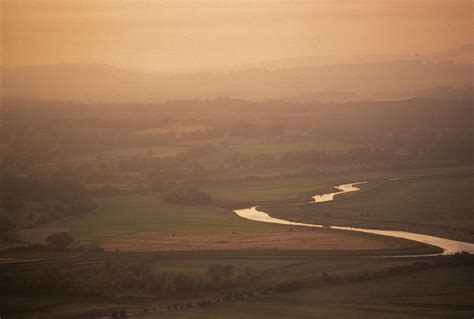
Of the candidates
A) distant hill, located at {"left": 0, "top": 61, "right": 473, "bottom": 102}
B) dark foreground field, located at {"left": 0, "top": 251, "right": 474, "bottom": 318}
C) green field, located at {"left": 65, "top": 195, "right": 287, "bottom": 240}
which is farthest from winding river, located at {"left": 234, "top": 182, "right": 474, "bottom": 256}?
distant hill, located at {"left": 0, "top": 61, "right": 473, "bottom": 102}

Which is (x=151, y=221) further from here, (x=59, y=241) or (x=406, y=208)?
(x=406, y=208)

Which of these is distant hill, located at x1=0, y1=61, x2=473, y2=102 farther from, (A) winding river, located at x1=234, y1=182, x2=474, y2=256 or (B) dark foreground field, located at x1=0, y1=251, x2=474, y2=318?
(B) dark foreground field, located at x1=0, y1=251, x2=474, y2=318

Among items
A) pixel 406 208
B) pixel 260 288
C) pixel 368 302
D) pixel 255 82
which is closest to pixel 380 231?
pixel 406 208

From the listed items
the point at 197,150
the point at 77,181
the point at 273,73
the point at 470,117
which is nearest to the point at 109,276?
the point at 77,181

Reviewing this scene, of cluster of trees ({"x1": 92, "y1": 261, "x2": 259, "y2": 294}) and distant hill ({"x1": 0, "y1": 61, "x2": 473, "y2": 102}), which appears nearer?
cluster of trees ({"x1": 92, "y1": 261, "x2": 259, "y2": 294})

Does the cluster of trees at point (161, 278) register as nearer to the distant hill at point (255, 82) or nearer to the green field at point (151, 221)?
the green field at point (151, 221)
